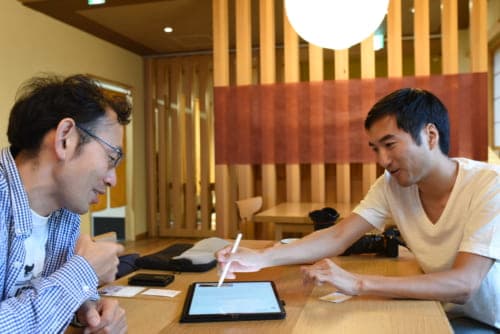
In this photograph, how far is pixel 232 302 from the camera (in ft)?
3.77

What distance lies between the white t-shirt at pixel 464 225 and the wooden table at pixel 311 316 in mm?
248

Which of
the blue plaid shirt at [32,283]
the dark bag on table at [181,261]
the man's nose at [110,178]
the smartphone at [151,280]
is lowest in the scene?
the smartphone at [151,280]

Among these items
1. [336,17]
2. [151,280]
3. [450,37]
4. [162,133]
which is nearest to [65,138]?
[151,280]

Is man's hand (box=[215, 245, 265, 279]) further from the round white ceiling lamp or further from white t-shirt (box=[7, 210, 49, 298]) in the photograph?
the round white ceiling lamp

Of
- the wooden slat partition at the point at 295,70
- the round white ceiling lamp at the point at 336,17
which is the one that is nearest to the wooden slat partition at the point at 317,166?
the wooden slat partition at the point at 295,70

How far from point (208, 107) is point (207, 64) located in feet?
2.06

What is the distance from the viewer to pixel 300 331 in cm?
99

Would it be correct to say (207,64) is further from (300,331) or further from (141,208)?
(300,331)

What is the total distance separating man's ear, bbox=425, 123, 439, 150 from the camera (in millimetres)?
1415

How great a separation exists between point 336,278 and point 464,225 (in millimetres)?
454

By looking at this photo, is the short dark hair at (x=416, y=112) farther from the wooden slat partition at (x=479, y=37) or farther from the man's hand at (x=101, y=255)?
the wooden slat partition at (x=479, y=37)

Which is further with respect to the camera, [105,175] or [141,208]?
[141,208]

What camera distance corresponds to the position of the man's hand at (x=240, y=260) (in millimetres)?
1431

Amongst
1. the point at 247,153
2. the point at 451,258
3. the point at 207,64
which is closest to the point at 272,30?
the point at 247,153
